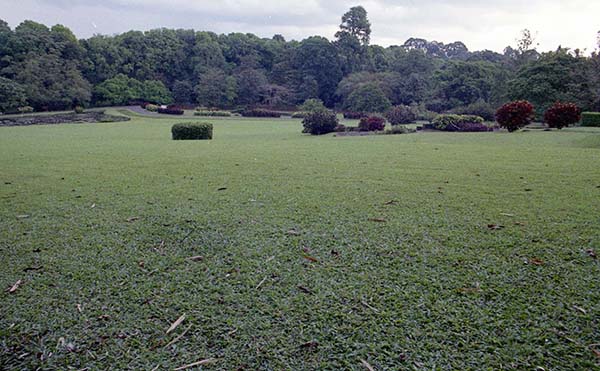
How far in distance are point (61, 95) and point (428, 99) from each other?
31651 mm

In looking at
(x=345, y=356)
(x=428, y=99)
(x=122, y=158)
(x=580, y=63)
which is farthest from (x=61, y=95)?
(x=345, y=356)

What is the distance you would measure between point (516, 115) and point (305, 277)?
46.8ft

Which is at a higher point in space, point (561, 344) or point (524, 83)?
point (524, 83)

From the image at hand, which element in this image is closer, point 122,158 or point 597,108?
point 122,158

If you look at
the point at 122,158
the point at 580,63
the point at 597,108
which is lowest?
the point at 122,158

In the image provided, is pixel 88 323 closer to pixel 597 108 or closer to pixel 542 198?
pixel 542 198

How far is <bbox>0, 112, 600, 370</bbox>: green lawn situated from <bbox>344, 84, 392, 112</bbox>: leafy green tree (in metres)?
30.6

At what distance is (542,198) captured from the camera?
3.67m

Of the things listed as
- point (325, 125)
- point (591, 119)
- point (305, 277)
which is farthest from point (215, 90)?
point (305, 277)

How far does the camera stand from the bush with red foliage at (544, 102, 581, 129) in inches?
540

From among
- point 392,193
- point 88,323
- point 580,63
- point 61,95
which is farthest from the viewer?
point 61,95

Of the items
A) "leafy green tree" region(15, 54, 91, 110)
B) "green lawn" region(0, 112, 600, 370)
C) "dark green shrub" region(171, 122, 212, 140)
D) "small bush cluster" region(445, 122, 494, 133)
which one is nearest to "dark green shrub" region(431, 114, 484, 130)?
"small bush cluster" region(445, 122, 494, 133)

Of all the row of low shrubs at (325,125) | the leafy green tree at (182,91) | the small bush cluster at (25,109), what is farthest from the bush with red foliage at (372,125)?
the leafy green tree at (182,91)

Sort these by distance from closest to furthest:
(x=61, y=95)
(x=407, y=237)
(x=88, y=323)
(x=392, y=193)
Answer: (x=88, y=323), (x=407, y=237), (x=392, y=193), (x=61, y=95)
